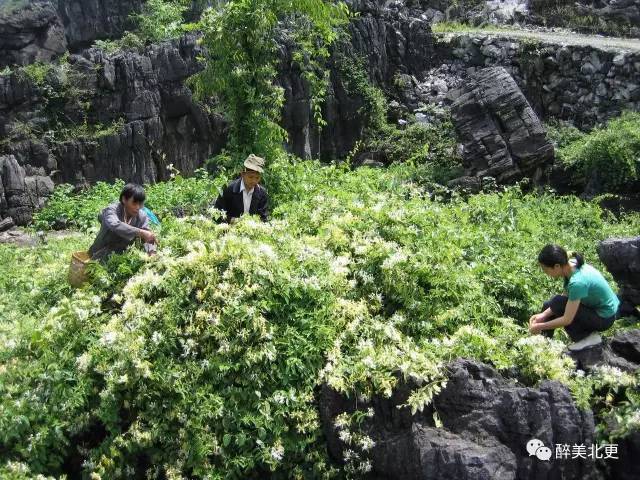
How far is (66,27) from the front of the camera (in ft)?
66.0

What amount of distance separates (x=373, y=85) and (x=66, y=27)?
1105 centimetres

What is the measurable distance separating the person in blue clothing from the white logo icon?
3.82 ft

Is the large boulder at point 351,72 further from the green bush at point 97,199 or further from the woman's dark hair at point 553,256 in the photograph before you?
the woman's dark hair at point 553,256

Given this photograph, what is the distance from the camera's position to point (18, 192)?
40.5ft

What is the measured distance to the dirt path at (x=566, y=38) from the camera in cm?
1644

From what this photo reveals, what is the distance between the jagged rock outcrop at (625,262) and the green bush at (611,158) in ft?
22.9

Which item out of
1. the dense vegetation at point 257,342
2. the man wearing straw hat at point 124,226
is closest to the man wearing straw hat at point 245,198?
the dense vegetation at point 257,342

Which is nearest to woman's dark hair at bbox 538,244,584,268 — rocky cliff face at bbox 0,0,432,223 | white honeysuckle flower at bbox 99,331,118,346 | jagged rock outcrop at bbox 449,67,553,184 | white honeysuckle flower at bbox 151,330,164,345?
white honeysuckle flower at bbox 151,330,164,345

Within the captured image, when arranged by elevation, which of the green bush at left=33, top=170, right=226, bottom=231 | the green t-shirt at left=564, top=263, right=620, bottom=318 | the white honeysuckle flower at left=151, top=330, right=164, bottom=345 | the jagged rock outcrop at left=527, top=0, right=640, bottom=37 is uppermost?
the jagged rock outcrop at left=527, top=0, right=640, bottom=37

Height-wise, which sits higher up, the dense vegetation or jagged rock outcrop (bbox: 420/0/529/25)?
jagged rock outcrop (bbox: 420/0/529/25)

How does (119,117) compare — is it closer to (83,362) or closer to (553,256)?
(83,362)

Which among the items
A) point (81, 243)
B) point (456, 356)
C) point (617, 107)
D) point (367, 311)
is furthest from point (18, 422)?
point (617, 107)

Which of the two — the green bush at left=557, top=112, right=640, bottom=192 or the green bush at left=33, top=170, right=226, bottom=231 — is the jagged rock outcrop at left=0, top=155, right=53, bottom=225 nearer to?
the green bush at left=33, top=170, right=226, bottom=231

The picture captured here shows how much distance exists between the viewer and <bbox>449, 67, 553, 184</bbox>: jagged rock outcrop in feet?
38.9
